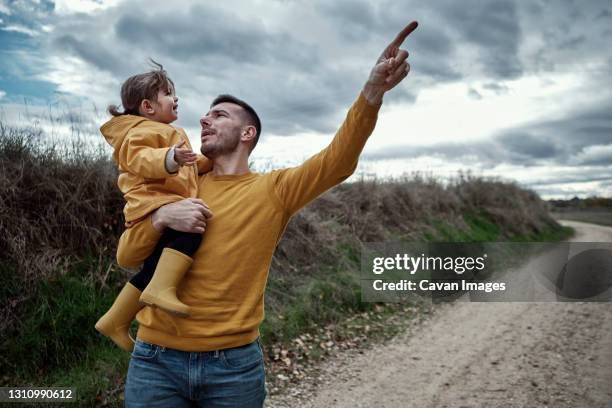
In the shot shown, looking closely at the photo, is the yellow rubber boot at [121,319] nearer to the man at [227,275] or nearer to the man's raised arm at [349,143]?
the man at [227,275]

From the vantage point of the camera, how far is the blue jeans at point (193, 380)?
195cm

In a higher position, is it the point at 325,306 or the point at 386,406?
the point at 325,306

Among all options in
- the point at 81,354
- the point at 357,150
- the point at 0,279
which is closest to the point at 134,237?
the point at 357,150

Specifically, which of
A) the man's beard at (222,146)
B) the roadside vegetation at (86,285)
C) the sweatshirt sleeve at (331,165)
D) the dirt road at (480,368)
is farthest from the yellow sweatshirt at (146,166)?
the dirt road at (480,368)

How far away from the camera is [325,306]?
6.64 meters

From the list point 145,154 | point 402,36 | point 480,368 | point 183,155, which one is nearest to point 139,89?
point 145,154

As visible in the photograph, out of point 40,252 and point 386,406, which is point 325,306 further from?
point 40,252

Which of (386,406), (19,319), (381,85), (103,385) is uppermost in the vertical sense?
(381,85)

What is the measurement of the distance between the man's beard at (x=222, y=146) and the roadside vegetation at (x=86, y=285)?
9.23 feet

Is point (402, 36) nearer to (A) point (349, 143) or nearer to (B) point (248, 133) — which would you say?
(A) point (349, 143)

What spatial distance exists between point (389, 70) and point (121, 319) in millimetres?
1726

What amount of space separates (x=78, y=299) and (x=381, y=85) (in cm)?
419

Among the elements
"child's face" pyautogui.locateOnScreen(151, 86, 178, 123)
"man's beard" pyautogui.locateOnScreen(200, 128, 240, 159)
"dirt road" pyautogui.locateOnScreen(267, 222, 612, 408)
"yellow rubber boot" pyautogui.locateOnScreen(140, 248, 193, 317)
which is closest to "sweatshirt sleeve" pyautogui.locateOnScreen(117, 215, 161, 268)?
"yellow rubber boot" pyautogui.locateOnScreen(140, 248, 193, 317)

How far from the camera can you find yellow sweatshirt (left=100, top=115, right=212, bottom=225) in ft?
7.02
